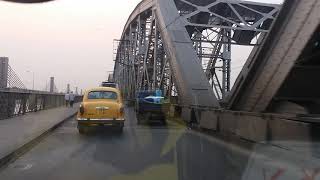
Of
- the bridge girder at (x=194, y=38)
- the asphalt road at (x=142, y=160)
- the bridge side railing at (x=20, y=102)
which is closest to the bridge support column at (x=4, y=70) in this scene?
the bridge side railing at (x=20, y=102)

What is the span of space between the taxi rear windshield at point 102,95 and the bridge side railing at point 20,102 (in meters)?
6.65

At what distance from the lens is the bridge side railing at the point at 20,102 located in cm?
2728

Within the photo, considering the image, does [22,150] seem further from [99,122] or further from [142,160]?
[99,122]

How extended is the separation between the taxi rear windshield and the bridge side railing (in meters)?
6.65

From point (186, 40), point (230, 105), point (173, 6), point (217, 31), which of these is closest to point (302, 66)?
point (230, 105)

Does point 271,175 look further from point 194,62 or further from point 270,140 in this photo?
point 194,62

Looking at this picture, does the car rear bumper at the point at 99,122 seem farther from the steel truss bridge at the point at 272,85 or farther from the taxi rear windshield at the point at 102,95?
the steel truss bridge at the point at 272,85

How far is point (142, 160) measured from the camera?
40.5ft

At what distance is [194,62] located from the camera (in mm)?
28156

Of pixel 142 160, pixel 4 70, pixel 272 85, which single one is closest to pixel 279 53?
pixel 272 85

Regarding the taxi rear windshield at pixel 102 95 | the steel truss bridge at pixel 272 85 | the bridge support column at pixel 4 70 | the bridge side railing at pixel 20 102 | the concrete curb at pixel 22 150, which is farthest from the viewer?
the bridge support column at pixel 4 70

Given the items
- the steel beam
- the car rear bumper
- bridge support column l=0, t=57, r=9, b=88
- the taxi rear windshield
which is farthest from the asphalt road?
bridge support column l=0, t=57, r=9, b=88

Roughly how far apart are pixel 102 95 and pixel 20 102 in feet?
40.8

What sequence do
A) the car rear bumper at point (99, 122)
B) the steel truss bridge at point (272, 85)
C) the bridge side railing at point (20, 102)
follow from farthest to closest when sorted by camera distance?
the bridge side railing at point (20, 102) < the car rear bumper at point (99, 122) < the steel truss bridge at point (272, 85)
